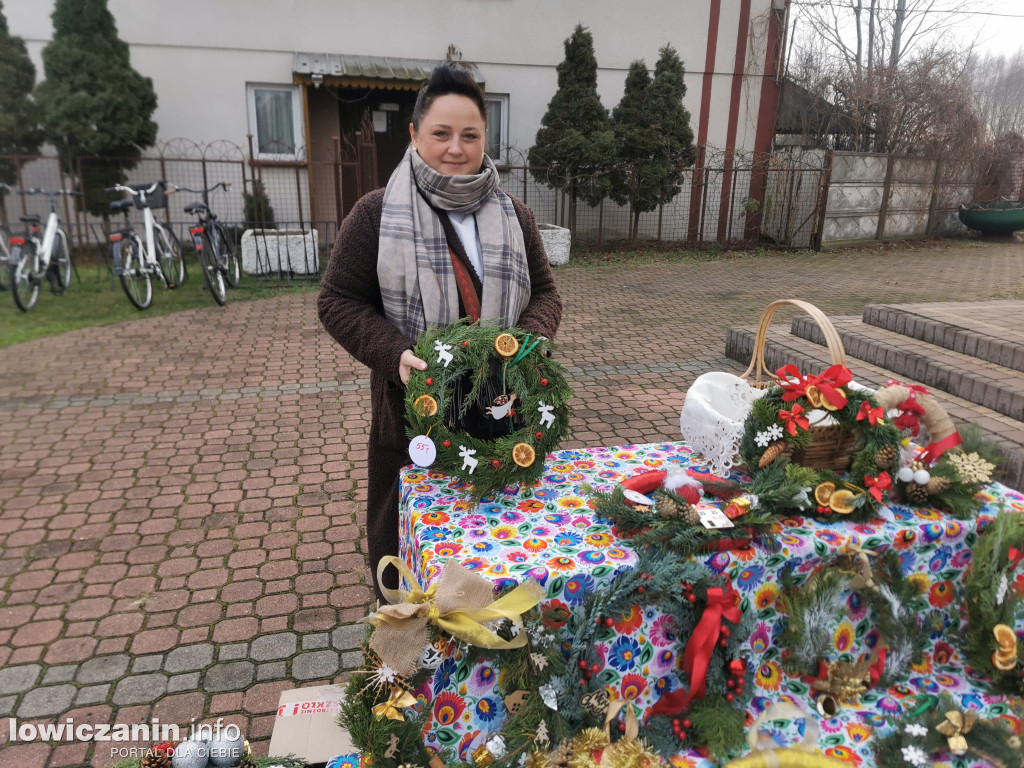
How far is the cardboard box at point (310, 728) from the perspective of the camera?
200cm

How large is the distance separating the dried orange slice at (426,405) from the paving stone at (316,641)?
5.19ft

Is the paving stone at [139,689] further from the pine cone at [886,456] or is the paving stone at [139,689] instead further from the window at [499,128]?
the window at [499,128]

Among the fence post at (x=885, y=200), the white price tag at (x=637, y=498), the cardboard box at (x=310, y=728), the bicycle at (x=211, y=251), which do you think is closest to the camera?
the white price tag at (x=637, y=498)

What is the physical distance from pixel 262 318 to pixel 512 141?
7.77 metres

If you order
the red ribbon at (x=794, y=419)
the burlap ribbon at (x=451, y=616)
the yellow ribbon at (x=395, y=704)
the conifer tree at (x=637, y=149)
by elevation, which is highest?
the conifer tree at (x=637, y=149)

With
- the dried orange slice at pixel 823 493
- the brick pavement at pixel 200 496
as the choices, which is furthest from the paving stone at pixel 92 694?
the dried orange slice at pixel 823 493

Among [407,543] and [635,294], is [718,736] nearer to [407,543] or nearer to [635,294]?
[407,543]

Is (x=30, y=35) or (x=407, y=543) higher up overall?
(x=30, y=35)

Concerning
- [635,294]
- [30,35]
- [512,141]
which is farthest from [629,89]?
[30,35]

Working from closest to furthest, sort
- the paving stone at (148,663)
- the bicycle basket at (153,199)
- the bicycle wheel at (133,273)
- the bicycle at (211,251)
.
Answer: the paving stone at (148,663) → the bicycle wheel at (133,273) → the bicycle at (211,251) → the bicycle basket at (153,199)

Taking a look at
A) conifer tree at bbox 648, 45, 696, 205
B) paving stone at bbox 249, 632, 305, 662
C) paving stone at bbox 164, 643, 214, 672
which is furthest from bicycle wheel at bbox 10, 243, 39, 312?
conifer tree at bbox 648, 45, 696, 205

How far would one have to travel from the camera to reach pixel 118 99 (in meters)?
11.4

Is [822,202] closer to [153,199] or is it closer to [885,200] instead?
[885,200]

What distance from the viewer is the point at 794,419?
1803mm
